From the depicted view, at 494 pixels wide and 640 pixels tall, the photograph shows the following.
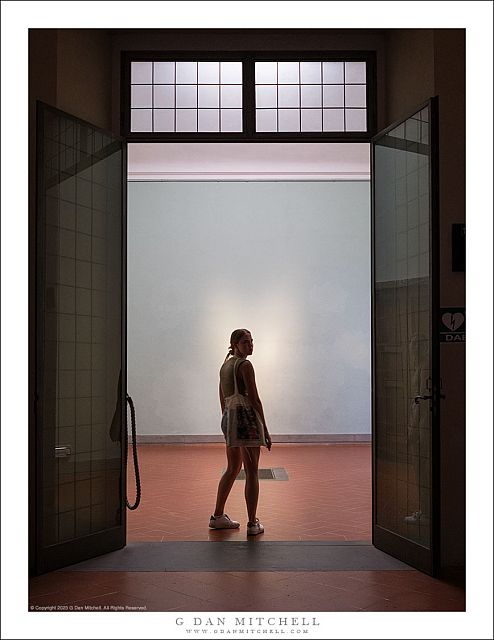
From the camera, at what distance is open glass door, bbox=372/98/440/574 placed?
5.30m

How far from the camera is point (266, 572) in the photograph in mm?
5164

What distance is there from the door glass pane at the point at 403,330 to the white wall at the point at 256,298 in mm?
6567

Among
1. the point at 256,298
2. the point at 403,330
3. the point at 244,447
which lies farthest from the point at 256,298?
→ the point at 403,330

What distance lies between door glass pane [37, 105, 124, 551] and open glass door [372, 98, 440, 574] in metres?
1.88

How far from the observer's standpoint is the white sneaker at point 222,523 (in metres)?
6.55

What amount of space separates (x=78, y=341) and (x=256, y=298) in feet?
23.8

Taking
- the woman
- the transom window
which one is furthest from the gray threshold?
the transom window

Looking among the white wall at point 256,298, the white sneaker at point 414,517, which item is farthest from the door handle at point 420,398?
the white wall at point 256,298

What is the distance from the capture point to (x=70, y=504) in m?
5.54

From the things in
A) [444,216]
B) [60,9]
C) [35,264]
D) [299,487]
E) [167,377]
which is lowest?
[299,487]

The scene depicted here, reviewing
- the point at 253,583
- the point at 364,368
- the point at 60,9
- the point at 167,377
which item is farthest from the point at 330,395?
the point at 60,9

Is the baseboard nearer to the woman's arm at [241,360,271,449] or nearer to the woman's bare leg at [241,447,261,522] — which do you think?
the woman's bare leg at [241,447,261,522]

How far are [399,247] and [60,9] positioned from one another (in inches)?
119

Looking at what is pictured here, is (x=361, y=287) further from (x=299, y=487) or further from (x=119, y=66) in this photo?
(x=119, y=66)
